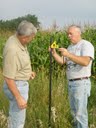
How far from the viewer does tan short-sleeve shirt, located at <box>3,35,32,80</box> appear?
15.4ft

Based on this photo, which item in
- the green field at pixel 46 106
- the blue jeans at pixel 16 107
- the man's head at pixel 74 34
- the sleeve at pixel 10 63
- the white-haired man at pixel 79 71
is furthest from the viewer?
the green field at pixel 46 106

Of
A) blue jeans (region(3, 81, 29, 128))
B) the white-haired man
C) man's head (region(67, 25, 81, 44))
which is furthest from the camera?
man's head (region(67, 25, 81, 44))

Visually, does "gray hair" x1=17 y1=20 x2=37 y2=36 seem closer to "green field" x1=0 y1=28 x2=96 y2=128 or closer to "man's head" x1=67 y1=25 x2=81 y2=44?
"man's head" x1=67 y1=25 x2=81 y2=44

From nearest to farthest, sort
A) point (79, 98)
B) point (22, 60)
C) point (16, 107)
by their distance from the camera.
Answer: point (22, 60)
point (16, 107)
point (79, 98)

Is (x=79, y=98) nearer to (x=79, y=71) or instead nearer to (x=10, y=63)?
(x=79, y=71)

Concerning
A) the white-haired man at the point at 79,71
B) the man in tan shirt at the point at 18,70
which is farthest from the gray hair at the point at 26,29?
the white-haired man at the point at 79,71

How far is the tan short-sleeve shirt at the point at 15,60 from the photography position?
15.4ft

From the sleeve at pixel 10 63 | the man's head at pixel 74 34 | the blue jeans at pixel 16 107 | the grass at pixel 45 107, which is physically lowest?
the grass at pixel 45 107

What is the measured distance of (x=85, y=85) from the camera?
5734 millimetres

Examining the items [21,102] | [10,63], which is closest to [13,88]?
[21,102]

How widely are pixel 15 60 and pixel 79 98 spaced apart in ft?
4.60

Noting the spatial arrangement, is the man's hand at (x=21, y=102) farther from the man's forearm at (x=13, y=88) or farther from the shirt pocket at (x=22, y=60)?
the shirt pocket at (x=22, y=60)

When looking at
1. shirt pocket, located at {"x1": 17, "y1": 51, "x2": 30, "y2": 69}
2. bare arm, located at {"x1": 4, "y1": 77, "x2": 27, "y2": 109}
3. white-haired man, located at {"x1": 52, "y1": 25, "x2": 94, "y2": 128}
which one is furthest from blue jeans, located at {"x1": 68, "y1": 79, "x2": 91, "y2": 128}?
bare arm, located at {"x1": 4, "y1": 77, "x2": 27, "y2": 109}

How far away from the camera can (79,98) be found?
18.8 feet
